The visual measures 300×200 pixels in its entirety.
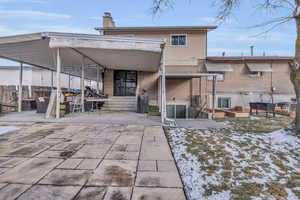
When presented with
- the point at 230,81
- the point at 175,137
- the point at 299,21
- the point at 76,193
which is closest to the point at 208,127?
the point at 175,137

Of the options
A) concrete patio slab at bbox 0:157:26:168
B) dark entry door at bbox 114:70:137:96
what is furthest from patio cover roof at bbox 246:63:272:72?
concrete patio slab at bbox 0:157:26:168

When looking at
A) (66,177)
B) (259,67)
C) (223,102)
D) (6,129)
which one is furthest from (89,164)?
(259,67)

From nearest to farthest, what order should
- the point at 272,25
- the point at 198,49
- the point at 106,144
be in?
the point at 106,144, the point at 272,25, the point at 198,49

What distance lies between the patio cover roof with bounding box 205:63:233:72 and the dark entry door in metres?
4.83

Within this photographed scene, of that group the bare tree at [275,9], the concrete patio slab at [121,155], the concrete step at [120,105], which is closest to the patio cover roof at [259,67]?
the bare tree at [275,9]

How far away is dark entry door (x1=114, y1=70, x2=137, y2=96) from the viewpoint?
1059 cm

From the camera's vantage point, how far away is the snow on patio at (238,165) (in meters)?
1.88

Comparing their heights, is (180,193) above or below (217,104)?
below

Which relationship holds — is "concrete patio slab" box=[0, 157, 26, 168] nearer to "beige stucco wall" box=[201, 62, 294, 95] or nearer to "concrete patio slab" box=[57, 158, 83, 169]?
"concrete patio slab" box=[57, 158, 83, 169]

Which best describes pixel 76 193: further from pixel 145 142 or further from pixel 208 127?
pixel 208 127

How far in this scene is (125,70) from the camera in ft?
34.8

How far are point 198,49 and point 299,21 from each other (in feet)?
21.1

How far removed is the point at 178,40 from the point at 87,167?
976 cm

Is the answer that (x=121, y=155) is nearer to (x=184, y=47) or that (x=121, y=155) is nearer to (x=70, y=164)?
(x=70, y=164)
